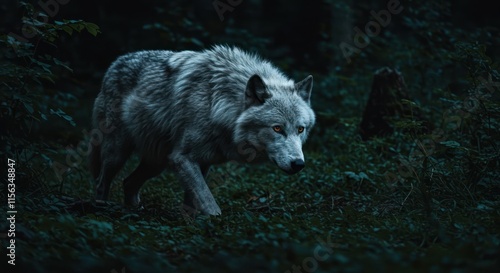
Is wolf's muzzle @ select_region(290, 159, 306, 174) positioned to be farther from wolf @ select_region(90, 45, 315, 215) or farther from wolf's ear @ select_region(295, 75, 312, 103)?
wolf's ear @ select_region(295, 75, 312, 103)

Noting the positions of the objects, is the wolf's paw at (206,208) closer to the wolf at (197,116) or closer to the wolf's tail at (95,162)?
the wolf at (197,116)

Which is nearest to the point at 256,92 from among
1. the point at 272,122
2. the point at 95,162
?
the point at 272,122

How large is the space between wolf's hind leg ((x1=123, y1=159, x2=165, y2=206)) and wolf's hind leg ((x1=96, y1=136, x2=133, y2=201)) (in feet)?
0.76

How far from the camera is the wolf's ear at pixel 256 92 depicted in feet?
19.4

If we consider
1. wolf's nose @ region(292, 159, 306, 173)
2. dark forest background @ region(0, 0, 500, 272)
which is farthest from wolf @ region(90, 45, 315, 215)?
dark forest background @ region(0, 0, 500, 272)

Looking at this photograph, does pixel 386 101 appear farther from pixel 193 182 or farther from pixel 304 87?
pixel 193 182

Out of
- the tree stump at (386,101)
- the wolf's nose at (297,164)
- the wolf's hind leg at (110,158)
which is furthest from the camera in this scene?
the tree stump at (386,101)

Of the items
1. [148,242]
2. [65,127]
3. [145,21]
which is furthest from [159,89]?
[145,21]

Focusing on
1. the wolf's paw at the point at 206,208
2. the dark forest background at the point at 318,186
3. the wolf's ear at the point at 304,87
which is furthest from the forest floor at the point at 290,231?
the wolf's ear at the point at 304,87

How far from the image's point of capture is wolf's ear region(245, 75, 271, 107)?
591 cm

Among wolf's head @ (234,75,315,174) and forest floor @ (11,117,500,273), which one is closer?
forest floor @ (11,117,500,273)

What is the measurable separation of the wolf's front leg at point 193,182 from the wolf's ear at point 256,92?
3.00 feet

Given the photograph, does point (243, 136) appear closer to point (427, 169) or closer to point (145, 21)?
point (427, 169)

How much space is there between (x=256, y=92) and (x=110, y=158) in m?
2.24
